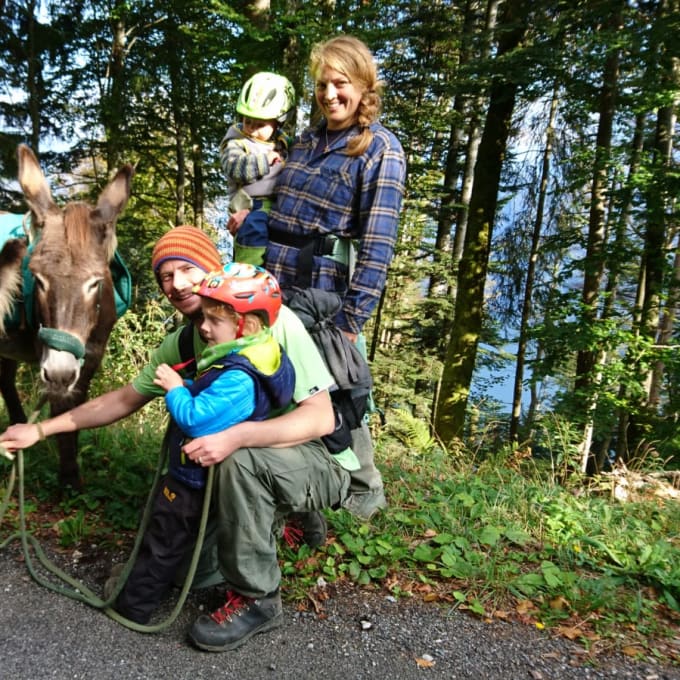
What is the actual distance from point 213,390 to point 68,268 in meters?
1.28

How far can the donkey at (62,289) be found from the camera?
2.71 metres

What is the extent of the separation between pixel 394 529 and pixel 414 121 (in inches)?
460

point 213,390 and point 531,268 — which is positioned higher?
point 531,268

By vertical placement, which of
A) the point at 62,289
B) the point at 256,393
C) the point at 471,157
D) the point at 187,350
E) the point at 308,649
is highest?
the point at 471,157

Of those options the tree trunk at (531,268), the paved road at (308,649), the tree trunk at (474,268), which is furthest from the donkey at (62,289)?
the tree trunk at (531,268)

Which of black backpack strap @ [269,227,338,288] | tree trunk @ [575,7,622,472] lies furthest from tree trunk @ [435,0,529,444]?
black backpack strap @ [269,227,338,288]

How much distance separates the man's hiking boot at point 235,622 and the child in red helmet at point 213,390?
27cm

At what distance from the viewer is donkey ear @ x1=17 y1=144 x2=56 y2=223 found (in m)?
3.12

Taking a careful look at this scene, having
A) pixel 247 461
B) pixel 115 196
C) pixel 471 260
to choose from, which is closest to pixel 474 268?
pixel 471 260

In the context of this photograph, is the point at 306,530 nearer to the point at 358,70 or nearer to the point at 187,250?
the point at 187,250

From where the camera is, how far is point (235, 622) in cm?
235

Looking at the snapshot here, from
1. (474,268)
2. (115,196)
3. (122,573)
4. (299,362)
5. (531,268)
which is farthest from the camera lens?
(531,268)

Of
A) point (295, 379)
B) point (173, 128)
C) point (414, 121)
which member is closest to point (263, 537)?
point (295, 379)

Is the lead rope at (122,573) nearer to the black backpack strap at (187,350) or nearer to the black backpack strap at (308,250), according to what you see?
the black backpack strap at (187,350)
